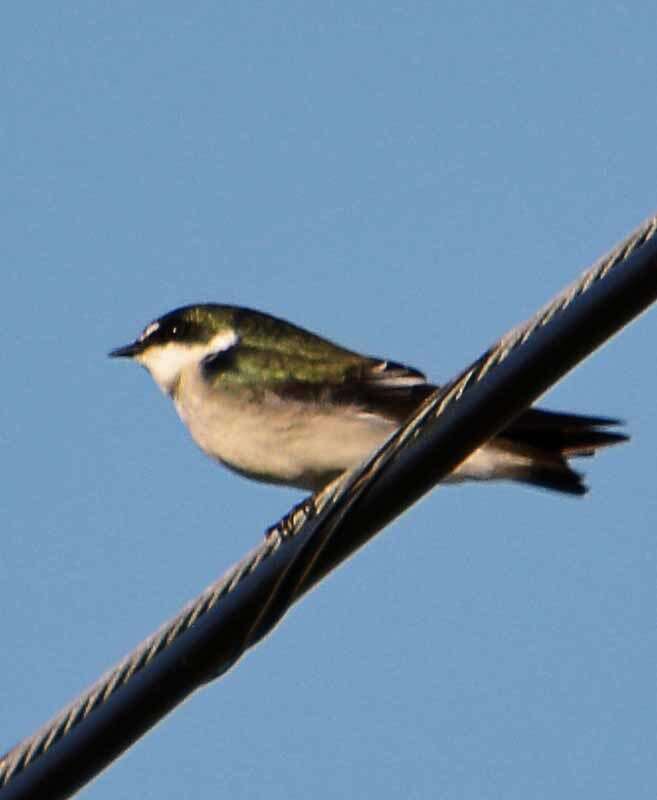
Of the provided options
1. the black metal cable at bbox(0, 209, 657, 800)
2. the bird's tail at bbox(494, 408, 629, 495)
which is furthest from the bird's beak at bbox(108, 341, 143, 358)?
the black metal cable at bbox(0, 209, 657, 800)

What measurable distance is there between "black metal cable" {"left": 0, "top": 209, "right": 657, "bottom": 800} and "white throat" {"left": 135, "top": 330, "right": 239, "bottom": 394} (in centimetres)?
465

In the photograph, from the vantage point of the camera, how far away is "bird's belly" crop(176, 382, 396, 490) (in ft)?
27.6

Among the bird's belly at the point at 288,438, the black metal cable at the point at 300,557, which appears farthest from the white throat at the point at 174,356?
the black metal cable at the point at 300,557

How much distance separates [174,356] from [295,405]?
1.39 metres

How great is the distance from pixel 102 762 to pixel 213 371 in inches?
182

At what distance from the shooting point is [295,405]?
876 cm

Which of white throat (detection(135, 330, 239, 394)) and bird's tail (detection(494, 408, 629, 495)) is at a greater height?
white throat (detection(135, 330, 239, 394))

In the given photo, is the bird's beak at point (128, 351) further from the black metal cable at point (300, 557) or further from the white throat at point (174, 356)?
the black metal cable at point (300, 557)

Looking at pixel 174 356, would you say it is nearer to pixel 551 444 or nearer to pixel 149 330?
pixel 149 330

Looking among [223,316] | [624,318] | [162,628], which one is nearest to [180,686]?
[162,628]

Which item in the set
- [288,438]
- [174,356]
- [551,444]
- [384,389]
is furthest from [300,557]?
[174,356]

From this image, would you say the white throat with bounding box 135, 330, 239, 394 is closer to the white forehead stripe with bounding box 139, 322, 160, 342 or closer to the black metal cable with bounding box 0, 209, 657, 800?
the white forehead stripe with bounding box 139, 322, 160, 342

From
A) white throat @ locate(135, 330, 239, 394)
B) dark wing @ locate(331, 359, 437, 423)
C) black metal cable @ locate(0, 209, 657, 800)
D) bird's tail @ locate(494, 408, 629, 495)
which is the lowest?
black metal cable @ locate(0, 209, 657, 800)

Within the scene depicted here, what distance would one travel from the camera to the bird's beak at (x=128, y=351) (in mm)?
10367
